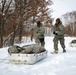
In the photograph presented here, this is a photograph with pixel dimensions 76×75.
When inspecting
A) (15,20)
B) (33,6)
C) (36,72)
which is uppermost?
(33,6)

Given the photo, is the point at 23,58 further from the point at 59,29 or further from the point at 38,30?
the point at 59,29

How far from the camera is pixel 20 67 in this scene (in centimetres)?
684

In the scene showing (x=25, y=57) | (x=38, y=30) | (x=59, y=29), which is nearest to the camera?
(x=25, y=57)

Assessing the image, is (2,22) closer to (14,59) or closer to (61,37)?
(61,37)

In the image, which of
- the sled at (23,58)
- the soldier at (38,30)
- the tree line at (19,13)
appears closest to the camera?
the sled at (23,58)

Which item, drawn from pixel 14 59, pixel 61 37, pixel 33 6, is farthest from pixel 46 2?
pixel 14 59

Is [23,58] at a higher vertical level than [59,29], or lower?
lower

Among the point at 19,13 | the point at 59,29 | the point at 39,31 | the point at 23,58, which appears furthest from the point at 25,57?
the point at 19,13

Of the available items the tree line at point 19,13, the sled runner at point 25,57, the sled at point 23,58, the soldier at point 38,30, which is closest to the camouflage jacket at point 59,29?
the soldier at point 38,30

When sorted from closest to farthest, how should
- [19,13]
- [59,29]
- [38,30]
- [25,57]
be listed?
1. [25,57]
2. [38,30]
3. [59,29]
4. [19,13]

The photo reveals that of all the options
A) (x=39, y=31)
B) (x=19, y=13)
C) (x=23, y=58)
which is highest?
(x=19, y=13)

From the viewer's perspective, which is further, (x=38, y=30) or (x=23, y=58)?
(x=38, y=30)

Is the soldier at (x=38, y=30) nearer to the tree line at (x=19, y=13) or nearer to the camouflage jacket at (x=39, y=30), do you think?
the camouflage jacket at (x=39, y=30)

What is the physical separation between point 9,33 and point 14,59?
1612 centimetres
